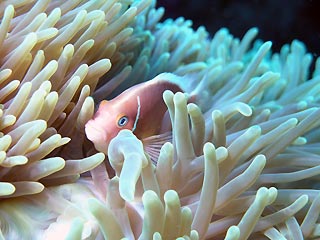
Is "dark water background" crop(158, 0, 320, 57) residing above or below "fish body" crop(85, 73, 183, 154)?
below

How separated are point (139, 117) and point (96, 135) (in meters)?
0.18

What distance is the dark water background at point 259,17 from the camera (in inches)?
134

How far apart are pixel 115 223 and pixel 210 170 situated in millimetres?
254

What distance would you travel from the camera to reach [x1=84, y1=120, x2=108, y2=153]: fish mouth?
1.30 meters

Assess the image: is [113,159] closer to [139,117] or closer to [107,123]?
[107,123]

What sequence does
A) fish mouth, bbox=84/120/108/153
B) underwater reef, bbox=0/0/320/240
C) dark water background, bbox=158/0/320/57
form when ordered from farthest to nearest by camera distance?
dark water background, bbox=158/0/320/57
fish mouth, bbox=84/120/108/153
underwater reef, bbox=0/0/320/240

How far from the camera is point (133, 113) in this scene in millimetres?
1412

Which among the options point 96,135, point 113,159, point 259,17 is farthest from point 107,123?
point 259,17

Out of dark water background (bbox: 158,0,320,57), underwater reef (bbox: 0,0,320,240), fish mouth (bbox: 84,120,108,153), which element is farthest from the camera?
dark water background (bbox: 158,0,320,57)

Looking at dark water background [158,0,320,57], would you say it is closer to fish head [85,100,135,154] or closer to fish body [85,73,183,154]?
fish body [85,73,183,154]

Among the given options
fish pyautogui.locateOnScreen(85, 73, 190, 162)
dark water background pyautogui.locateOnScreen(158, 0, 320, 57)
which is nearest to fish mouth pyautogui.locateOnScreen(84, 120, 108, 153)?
fish pyautogui.locateOnScreen(85, 73, 190, 162)

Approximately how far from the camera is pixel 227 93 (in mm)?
1781

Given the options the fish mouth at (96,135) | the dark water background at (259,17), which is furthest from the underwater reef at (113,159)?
the dark water background at (259,17)

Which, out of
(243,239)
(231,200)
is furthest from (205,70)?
(243,239)
